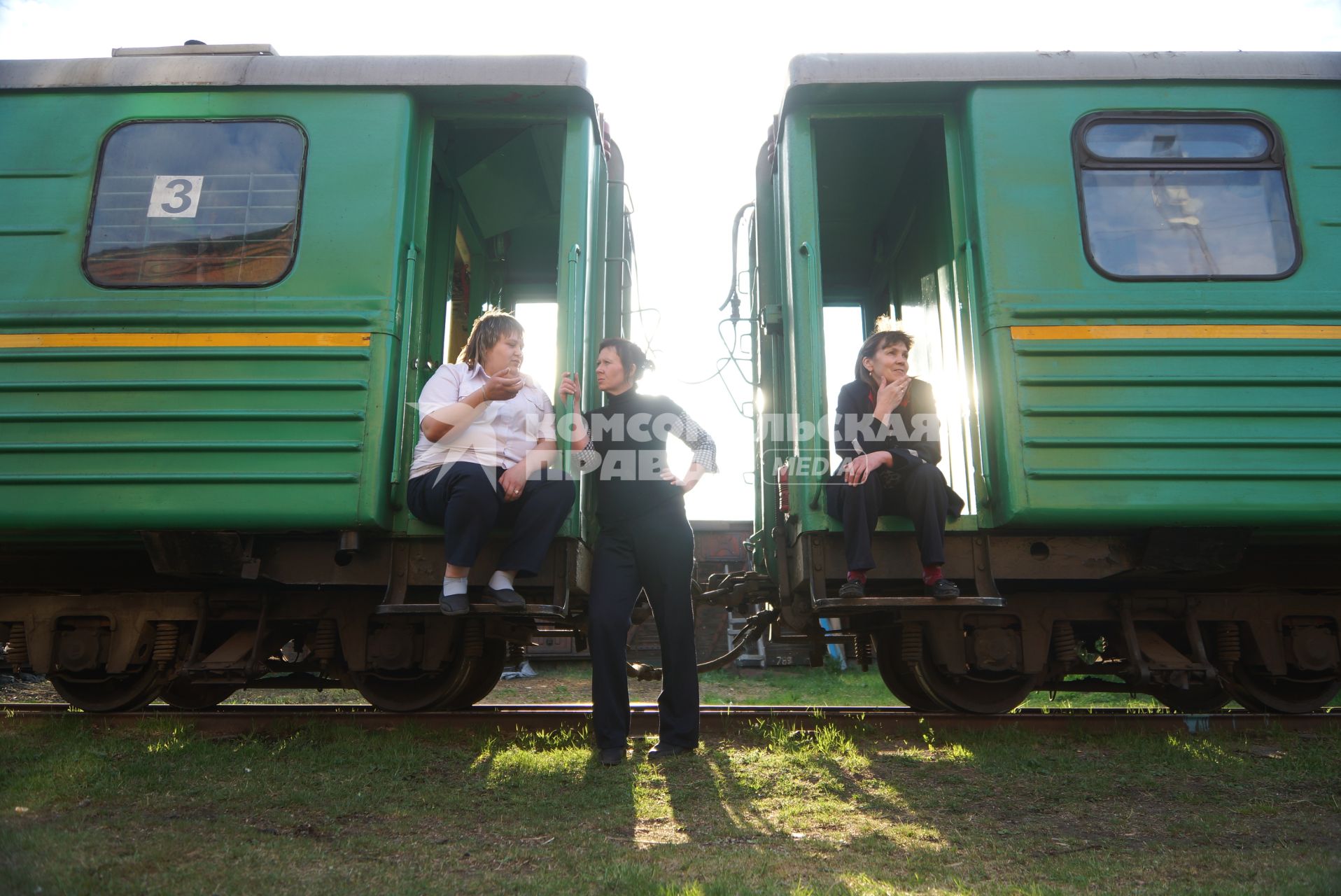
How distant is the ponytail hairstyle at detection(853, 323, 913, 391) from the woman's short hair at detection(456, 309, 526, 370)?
5.37ft

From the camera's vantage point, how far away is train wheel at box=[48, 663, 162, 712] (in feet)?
15.3

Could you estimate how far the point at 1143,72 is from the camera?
4.34m

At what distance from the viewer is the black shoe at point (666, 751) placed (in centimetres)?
383

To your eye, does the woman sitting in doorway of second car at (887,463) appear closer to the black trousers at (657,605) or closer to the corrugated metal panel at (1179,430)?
the corrugated metal panel at (1179,430)

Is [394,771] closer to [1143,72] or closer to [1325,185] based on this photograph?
[1143,72]

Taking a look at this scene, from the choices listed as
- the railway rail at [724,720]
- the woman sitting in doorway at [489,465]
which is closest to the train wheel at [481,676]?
the railway rail at [724,720]

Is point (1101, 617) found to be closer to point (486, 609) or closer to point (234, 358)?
point (486, 609)

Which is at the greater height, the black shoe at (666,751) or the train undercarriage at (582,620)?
the train undercarriage at (582,620)

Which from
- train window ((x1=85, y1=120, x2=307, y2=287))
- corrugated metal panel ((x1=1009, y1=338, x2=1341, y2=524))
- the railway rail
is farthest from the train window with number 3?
train window ((x1=85, y1=120, x2=307, y2=287))

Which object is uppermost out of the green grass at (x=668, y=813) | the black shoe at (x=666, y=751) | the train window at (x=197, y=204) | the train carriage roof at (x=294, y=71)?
the train carriage roof at (x=294, y=71)

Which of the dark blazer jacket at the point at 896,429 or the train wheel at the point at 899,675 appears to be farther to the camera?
the train wheel at the point at 899,675

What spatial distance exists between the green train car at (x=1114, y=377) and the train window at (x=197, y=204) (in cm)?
241

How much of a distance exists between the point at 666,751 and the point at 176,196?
3.36 meters

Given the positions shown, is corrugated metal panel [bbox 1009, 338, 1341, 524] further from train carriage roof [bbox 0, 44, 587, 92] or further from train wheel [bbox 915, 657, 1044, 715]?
train carriage roof [bbox 0, 44, 587, 92]
